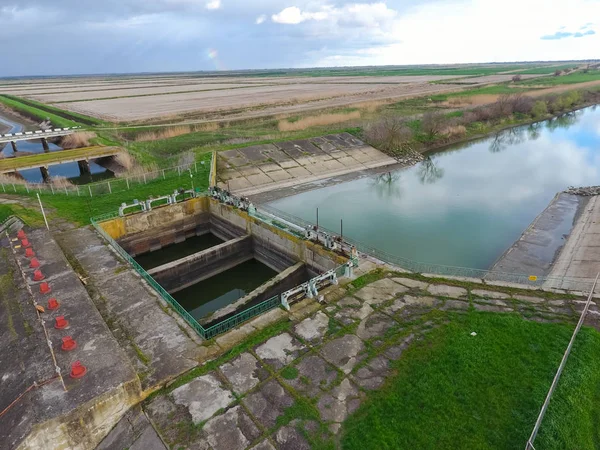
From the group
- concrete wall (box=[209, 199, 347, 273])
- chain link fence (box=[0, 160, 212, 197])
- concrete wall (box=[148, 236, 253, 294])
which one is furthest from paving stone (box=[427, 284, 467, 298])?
chain link fence (box=[0, 160, 212, 197])

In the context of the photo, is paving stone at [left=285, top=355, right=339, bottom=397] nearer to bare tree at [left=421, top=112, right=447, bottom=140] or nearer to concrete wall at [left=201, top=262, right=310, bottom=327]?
concrete wall at [left=201, top=262, right=310, bottom=327]

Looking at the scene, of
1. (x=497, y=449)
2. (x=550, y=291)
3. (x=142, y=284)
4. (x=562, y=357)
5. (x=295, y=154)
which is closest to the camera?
(x=497, y=449)

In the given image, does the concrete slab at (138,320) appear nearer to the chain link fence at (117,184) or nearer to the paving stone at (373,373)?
the paving stone at (373,373)

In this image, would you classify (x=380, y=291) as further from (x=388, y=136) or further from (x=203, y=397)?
(x=388, y=136)

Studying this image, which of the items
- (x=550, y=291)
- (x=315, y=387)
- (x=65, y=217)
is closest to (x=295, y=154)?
(x=65, y=217)

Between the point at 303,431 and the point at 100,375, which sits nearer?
the point at 303,431

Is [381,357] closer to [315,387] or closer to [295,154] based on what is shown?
→ [315,387]
